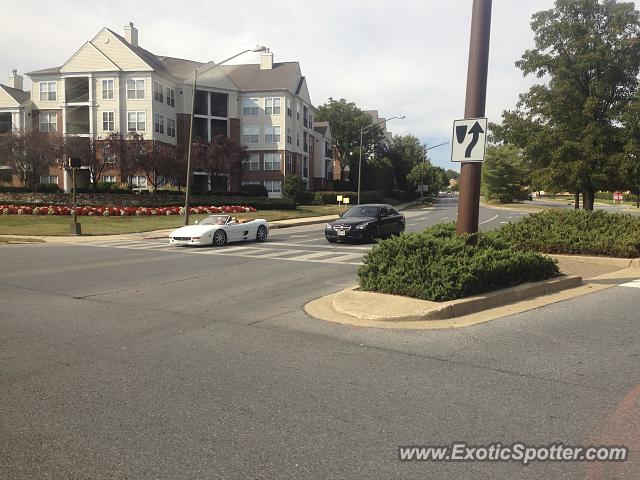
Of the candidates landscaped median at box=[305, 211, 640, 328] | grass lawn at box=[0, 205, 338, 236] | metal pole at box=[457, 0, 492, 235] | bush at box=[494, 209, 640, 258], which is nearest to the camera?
landscaped median at box=[305, 211, 640, 328]

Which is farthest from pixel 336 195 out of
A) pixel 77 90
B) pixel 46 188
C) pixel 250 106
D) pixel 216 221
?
pixel 216 221

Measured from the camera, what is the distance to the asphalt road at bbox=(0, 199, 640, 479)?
3316 mm

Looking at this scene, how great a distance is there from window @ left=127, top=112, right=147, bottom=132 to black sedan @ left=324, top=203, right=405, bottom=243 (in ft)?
97.7

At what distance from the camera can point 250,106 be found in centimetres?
5291

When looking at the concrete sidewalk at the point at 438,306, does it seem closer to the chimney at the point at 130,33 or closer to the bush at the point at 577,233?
the bush at the point at 577,233

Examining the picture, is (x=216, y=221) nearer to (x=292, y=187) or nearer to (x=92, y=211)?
(x=92, y=211)

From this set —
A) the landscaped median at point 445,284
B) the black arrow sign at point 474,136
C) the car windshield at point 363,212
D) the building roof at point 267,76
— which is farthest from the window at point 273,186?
the black arrow sign at point 474,136

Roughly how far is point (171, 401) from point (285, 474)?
1.49m

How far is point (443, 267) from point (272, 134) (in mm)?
46524

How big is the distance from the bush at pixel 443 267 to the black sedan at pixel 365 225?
1039cm

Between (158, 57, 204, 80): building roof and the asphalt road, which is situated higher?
(158, 57, 204, 80): building roof

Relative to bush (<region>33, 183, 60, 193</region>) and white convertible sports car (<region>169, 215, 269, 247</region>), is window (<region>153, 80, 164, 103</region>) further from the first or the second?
white convertible sports car (<region>169, 215, 269, 247</region>)

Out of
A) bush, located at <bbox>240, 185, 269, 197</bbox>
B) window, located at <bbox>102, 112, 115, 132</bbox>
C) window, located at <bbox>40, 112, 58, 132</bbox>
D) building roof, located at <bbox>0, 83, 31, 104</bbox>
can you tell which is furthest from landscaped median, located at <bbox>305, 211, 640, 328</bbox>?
building roof, located at <bbox>0, 83, 31, 104</bbox>

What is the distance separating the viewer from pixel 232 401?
423 cm
